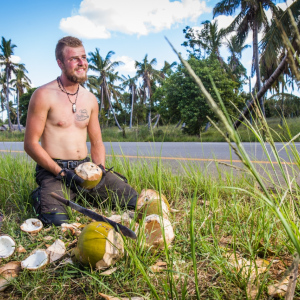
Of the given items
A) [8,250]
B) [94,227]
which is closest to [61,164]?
[8,250]

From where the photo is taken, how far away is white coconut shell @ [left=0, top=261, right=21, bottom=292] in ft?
4.07

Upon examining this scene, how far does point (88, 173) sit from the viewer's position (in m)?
2.17

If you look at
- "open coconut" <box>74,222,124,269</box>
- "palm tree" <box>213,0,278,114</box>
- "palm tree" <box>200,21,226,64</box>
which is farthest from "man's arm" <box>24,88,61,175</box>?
"palm tree" <box>200,21,226,64</box>

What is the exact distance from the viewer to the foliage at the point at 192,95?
19828 millimetres

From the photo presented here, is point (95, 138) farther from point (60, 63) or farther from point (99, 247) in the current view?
point (99, 247)

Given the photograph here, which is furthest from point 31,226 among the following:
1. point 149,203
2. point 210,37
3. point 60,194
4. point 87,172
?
point 210,37

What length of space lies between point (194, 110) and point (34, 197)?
722 inches

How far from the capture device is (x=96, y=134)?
9.20 feet

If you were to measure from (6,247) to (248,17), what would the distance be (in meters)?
20.9

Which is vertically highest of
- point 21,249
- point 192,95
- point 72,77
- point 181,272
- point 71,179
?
point 192,95

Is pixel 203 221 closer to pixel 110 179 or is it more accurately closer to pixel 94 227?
pixel 94 227

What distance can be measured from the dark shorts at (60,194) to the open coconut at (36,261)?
0.52 metres

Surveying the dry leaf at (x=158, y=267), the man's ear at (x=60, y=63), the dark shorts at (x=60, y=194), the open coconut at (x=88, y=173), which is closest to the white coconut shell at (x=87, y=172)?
the open coconut at (x=88, y=173)

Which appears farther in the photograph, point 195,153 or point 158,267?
point 195,153
